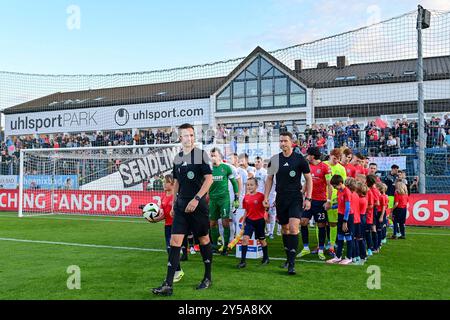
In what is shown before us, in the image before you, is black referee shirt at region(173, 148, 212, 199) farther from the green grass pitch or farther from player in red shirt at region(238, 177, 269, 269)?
player in red shirt at region(238, 177, 269, 269)

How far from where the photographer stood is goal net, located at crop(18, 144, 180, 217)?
754 inches

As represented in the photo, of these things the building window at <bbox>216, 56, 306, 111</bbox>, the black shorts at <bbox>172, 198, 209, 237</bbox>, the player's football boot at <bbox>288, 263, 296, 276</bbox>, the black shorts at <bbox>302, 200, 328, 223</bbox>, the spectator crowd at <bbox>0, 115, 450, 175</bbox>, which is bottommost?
the player's football boot at <bbox>288, 263, 296, 276</bbox>

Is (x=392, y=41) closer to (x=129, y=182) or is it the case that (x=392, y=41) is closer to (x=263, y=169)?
(x=263, y=169)

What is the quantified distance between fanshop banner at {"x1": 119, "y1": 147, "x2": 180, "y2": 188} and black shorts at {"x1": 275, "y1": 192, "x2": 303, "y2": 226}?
12.8 meters

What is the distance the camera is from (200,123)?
119 ft

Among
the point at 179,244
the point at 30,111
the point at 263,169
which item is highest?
the point at 30,111

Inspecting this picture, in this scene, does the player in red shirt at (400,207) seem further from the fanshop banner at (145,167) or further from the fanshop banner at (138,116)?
the fanshop banner at (138,116)

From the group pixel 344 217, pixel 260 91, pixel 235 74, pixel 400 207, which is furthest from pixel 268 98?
pixel 344 217

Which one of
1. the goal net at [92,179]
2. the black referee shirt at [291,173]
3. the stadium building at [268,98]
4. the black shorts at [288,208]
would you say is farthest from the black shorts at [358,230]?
the stadium building at [268,98]

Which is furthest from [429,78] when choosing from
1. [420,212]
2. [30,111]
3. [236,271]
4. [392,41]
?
[30,111]

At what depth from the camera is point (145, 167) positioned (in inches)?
837

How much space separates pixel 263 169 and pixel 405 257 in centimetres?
454

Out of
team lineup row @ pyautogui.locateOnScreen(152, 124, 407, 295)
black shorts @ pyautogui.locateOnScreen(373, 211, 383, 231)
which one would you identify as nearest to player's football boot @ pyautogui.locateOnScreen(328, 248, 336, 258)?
team lineup row @ pyautogui.locateOnScreen(152, 124, 407, 295)

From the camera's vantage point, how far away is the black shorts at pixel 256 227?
8117 millimetres
